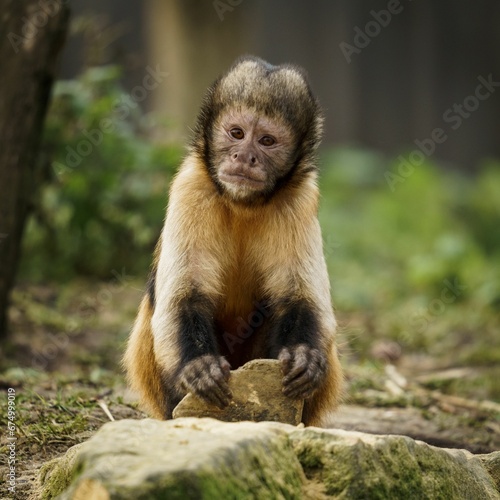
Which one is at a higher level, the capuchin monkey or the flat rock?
the capuchin monkey

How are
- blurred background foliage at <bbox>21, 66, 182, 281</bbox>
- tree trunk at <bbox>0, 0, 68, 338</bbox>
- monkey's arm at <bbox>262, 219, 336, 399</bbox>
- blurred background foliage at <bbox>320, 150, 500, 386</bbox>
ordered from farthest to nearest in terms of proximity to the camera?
blurred background foliage at <bbox>320, 150, 500, 386</bbox> < blurred background foliage at <bbox>21, 66, 182, 281</bbox> < tree trunk at <bbox>0, 0, 68, 338</bbox> < monkey's arm at <bbox>262, 219, 336, 399</bbox>

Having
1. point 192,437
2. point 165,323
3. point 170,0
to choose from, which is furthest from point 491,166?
point 192,437

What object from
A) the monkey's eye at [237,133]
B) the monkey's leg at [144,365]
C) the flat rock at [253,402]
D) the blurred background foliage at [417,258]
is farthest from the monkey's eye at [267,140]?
the blurred background foliage at [417,258]

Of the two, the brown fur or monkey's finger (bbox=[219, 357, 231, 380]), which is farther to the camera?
the brown fur

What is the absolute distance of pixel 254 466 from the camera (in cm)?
377

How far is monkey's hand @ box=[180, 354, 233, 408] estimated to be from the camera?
16.8 ft

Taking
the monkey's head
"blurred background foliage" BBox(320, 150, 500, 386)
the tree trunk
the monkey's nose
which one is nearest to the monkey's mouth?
the monkey's head

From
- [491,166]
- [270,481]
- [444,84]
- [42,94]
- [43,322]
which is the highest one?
[444,84]

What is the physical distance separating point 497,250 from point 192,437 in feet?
41.0

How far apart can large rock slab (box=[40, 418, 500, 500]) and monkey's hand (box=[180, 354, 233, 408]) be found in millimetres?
746

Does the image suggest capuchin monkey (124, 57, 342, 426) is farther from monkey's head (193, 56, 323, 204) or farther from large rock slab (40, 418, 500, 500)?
large rock slab (40, 418, 500, 500)

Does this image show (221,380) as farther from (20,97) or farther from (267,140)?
(20,97)

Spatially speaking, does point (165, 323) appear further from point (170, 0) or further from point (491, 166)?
point (491, 166)

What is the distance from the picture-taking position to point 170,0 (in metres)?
13.6
